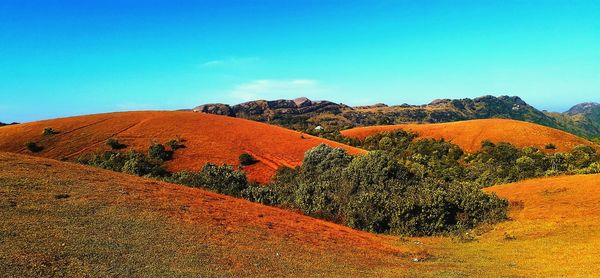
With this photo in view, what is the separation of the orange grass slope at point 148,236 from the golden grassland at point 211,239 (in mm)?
43

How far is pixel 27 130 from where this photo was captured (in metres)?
Result: 64.4

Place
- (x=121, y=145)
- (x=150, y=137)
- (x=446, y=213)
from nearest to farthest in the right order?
(x=446, y=213), (x=121, y=145), (x=150, y=137)

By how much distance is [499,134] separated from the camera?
8462 cm

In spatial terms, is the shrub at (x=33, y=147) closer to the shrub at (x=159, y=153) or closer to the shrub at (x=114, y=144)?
the shrub at (x=114, y=144)

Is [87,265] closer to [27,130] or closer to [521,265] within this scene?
[521,265]

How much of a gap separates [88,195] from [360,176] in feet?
64.6

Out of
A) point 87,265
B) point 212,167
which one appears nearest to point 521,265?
point 87,265

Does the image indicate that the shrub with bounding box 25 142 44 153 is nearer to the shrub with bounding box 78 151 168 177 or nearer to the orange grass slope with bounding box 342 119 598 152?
the shrub with bounding box 78 151 168 177

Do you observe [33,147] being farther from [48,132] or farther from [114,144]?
[114,144]

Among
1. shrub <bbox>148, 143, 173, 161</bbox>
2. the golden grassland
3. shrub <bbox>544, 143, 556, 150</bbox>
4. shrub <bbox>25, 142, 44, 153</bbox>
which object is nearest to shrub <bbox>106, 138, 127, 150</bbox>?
shrub <bbox>148, 143, 173, 161</bbox>

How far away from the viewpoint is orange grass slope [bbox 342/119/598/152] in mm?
80000

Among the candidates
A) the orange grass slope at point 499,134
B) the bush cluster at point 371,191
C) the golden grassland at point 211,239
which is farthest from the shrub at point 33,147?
the orange grass slope at point 499,134

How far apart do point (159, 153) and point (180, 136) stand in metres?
8.52

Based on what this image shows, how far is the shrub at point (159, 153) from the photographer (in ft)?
184
